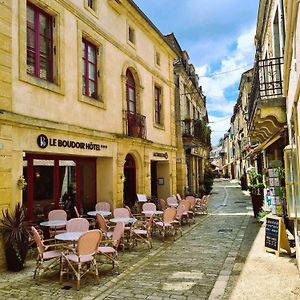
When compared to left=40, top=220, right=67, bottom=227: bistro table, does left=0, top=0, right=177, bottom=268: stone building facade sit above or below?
above

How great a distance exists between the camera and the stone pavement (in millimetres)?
5172

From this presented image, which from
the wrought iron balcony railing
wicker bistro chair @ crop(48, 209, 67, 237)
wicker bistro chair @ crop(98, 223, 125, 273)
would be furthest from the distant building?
wicker bistro chair @ crop(98, 223, 125, 273)

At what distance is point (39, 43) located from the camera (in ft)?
27.7

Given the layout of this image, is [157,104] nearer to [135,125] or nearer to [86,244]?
[135,125]

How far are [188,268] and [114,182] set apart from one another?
518cm

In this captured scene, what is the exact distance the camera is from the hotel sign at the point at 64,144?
26.1 feet

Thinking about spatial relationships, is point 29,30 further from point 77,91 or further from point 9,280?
point 9,280

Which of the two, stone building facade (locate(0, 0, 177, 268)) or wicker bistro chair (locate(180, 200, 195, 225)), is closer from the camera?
stone building facade (locate(0, 0, 177, 268))

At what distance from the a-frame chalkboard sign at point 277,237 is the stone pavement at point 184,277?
196 millimetres

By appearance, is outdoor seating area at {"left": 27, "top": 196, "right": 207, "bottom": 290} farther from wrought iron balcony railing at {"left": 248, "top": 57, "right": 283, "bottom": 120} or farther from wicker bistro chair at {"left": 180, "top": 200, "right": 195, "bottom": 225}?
wrought iron balcony railing at {"left": 248, "top": 57, "right": 283, "bottom": 120}

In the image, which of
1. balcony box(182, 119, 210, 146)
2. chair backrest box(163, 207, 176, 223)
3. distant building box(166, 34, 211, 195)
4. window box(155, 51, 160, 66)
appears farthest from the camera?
balcony box(182, 119, 210, 146)

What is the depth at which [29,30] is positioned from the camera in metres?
8.18

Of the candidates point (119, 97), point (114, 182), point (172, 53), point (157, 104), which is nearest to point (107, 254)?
point (114, 182)

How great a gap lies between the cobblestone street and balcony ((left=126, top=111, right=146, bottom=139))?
4.82 metres
